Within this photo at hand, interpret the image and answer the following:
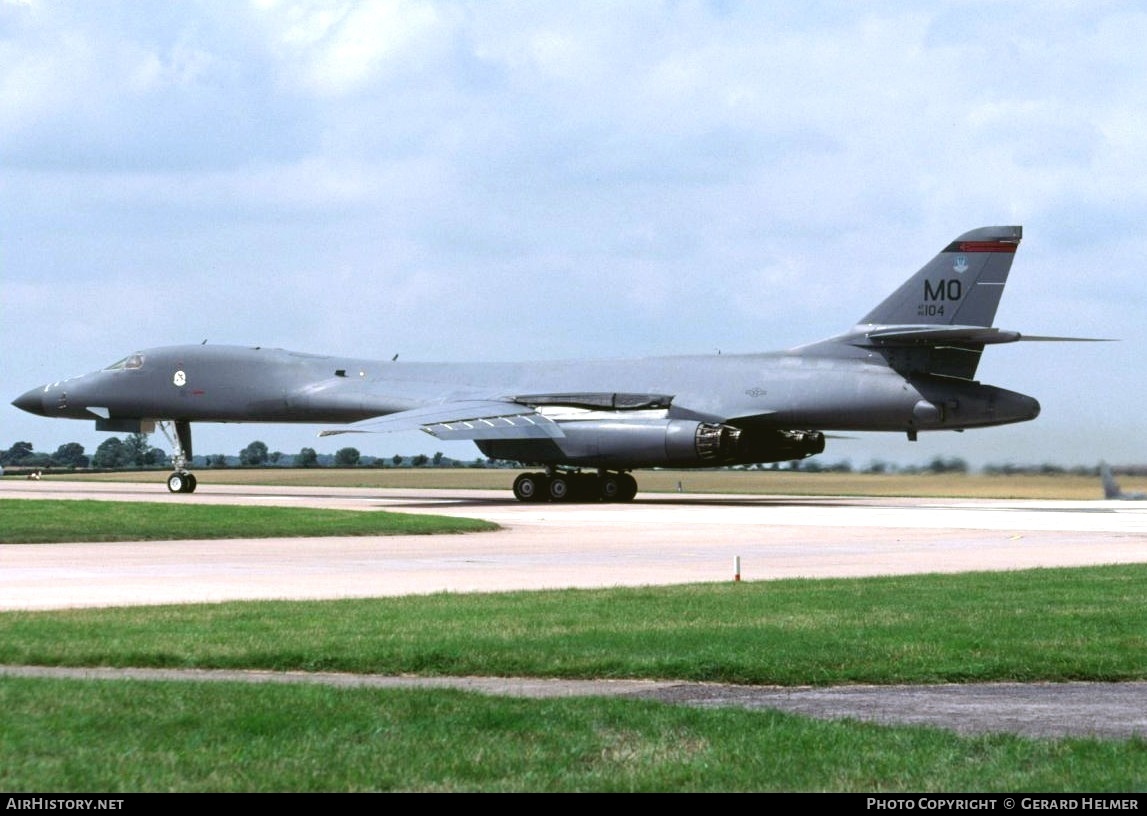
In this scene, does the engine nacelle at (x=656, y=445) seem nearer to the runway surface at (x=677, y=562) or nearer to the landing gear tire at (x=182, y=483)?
the runway surface at (x=677, y=562)

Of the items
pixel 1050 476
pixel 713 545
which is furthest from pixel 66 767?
pixel 1050 476

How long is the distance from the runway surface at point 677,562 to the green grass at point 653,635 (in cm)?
53

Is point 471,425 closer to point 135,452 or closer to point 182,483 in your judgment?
point 182,483

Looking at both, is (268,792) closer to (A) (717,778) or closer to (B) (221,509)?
(A) (717,778)

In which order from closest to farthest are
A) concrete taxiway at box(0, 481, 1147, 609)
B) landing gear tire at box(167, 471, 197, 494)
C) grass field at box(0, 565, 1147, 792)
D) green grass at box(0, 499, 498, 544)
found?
grass field at box(0, 565, 1147, 792)
concrete taxiway at box(0, 481, 1147, 609)
green grass at box(0, 499, 498, 544)
landing gear tire at box(167, 471, 197, 494)

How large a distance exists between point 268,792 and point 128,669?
4.61 meters

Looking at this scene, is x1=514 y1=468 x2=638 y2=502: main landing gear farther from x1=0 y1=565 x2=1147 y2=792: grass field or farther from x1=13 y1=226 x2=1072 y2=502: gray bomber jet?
x1=0 y1=565 x2=1147 y2=792: grass field

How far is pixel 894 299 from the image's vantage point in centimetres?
4269

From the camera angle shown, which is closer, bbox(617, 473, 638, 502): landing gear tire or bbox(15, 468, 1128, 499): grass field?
bbox(15, 468, 1128, 499): grass field

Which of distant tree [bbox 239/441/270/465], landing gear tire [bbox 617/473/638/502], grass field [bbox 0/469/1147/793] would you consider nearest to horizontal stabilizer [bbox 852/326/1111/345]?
Answer: landing gear tire [bbox 617/473/638/502]

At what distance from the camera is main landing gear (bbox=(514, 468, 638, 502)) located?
46625mm

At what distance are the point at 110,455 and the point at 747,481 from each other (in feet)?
164

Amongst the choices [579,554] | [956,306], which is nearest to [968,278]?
[956,306]

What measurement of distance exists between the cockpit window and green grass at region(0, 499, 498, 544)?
18.2 metres
